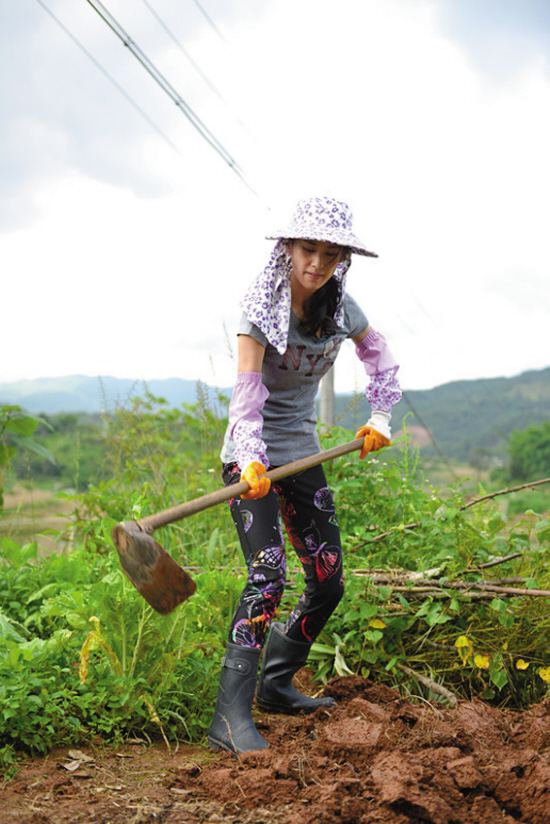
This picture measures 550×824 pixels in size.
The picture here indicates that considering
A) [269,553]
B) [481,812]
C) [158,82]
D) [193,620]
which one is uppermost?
[158,82]

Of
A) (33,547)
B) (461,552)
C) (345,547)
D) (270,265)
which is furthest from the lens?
(33,547)

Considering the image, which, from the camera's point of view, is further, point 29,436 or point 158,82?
point 158,82

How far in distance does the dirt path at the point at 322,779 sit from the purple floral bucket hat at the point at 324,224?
5.10 ft

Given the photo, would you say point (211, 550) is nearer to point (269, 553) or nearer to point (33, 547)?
point (33, 547)

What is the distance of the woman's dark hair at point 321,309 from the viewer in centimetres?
320

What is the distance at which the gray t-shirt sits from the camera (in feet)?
10.5

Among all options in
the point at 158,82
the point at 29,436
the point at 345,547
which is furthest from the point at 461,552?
the point at 158,82

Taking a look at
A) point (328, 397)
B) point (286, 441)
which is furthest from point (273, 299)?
point (328, 397)

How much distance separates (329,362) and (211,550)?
62.5 inches

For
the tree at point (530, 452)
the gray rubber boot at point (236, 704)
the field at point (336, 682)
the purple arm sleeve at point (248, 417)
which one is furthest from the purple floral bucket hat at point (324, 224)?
the tree at point (530, 452)

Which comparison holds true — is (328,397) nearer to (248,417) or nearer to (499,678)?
(499,678)

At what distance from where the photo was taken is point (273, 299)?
305 cm

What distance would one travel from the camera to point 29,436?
427 centimetres

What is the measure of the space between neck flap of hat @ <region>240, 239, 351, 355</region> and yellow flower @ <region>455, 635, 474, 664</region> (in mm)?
1411
